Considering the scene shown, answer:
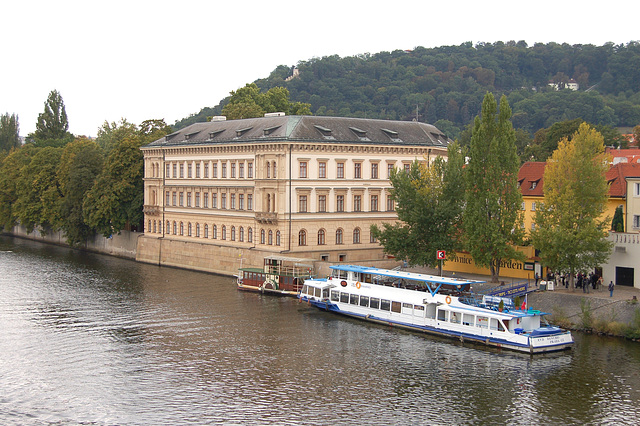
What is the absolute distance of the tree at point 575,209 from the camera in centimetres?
6131

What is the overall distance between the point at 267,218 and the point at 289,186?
4.06 m

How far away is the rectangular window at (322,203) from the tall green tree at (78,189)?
4212 cm

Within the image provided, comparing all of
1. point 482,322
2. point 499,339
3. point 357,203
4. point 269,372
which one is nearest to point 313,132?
point 357,203

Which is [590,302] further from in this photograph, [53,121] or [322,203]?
[53,121]

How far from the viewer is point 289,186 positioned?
80875 millimetres

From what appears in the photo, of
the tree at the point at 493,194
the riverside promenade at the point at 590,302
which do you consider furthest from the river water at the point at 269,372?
the tree at the point at 493,194

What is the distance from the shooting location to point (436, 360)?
50156 mm

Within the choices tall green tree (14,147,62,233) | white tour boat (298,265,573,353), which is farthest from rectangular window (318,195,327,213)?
tall green tree (14,147,62,233)

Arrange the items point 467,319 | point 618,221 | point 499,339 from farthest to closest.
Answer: point 618,221 < point 467,319 < point 499,339

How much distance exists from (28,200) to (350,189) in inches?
2590

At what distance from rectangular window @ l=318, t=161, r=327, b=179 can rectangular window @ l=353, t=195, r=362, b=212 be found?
14.4 feet

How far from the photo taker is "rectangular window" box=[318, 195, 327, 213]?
82.9 m

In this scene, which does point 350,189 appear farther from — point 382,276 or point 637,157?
point 637,157

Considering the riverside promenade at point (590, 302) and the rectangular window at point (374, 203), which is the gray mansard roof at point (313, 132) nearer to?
the rectangular window at point (374, 203)
